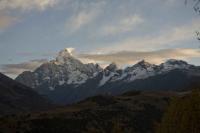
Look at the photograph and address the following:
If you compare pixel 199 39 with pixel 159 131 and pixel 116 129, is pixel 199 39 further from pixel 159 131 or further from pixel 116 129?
pixel 159 131

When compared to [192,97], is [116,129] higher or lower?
lower

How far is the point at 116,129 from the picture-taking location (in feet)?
323

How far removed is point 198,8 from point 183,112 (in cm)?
7506

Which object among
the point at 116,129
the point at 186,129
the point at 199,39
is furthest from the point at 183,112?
the point at 199,39

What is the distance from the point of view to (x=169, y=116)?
112750 mm

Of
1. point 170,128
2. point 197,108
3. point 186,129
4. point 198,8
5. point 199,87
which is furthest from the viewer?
point 170,128

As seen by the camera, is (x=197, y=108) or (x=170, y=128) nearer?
(x=197, y=108)

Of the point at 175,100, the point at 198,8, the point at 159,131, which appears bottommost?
the point at 159,131

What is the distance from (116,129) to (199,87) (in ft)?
74.0

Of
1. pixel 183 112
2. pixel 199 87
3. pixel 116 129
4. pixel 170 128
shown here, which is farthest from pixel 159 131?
pixel 199 87

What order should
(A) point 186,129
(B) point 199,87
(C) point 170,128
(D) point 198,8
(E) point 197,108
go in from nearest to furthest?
(D) point 198,8 < (B) point 199,87 < (E) point 197,108 < (A) point 186,129 < (C) point 170,128

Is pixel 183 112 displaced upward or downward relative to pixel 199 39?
downward

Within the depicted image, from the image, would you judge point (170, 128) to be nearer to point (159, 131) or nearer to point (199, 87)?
point (159, 131)

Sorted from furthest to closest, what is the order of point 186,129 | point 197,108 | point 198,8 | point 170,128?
point 170,128
point 186,129
point 197,108
point 198,8
